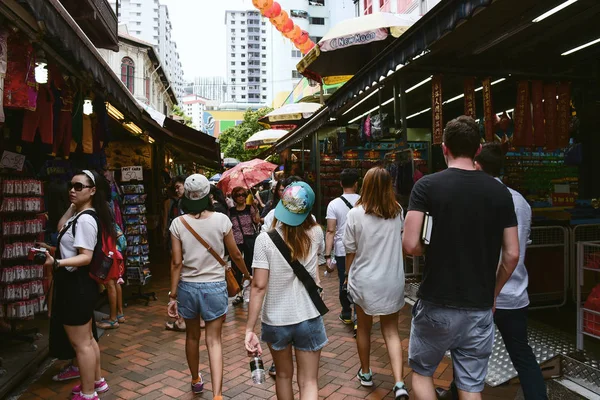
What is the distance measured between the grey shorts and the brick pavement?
141cm

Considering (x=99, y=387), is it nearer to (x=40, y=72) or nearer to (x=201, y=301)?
(x=201, y=301)

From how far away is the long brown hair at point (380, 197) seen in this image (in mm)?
3523

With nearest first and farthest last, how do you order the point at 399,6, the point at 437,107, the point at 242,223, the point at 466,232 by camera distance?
the point at 466,232 < the point at 437,107 < the point at 242,223 < the point at 399,6

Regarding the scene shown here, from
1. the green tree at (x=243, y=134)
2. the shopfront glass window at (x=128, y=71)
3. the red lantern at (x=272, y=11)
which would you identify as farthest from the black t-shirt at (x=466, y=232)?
the green tree at (x=243, y=134)

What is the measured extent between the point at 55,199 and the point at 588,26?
674 centimetres

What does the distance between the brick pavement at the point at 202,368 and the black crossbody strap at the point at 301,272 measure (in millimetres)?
1486

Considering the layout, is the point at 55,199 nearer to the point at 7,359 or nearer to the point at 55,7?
the point at 7,359

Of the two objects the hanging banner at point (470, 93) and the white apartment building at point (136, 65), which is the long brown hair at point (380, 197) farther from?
the white apartment building at point (136, 65)

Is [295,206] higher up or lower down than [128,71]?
lower down

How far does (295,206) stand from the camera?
2.53 meters

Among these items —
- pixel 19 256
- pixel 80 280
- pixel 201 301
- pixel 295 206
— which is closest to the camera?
pixel 295 206

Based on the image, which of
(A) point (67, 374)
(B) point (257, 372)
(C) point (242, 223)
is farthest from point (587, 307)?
(A) point (67, 374)

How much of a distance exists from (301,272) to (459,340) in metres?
0.97

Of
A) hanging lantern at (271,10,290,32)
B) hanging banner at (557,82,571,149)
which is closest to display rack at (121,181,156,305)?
hanging banner at (557,82,571,149)
